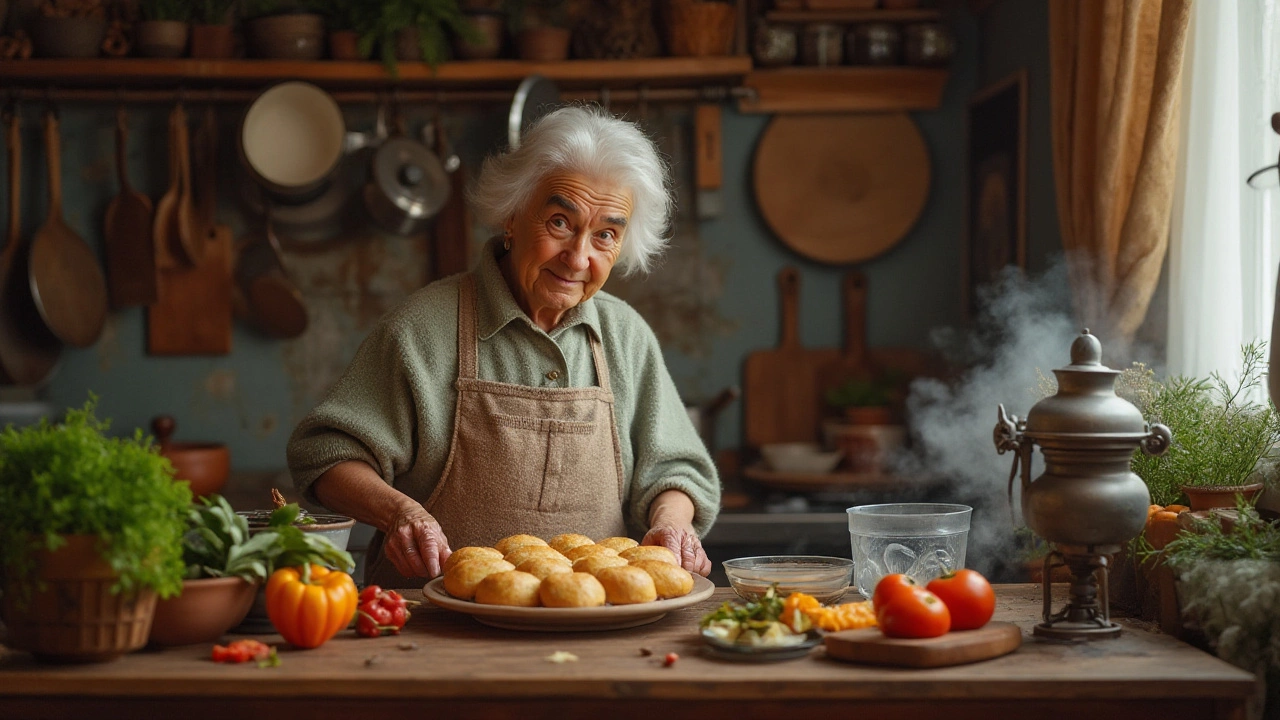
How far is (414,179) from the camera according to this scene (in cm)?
440

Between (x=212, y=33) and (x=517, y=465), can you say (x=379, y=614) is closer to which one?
(x=517, y=465)

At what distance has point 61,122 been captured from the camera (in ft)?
15.1

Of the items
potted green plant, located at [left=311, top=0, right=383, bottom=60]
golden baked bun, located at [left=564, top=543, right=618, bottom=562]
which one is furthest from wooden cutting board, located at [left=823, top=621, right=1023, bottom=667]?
potted green plant, located at [left=311, top=0, right=383, bottom=60]

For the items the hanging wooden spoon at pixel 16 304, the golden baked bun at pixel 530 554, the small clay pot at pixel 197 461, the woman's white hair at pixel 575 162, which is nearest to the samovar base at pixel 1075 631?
the golden baked bun at pixel 530 554

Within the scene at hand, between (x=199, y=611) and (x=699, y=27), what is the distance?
3187 millimetres

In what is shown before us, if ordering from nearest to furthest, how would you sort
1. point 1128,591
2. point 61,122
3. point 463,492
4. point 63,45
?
point 1128,591 < point 463,492 < point 63,45 < point 61,122

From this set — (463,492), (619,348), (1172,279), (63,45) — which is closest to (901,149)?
(1172,279)

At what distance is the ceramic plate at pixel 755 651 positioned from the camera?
1.65 meters

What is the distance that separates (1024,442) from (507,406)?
3.64 ft

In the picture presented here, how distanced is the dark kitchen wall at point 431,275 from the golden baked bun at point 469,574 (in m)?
2.87

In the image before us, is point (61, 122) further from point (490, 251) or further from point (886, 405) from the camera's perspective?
point (886, 405)

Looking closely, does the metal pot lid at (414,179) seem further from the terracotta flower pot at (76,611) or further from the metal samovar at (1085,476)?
the metal samovar at (1085,476)

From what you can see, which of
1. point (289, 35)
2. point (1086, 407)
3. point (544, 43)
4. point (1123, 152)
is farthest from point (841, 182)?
point (1086, 407)

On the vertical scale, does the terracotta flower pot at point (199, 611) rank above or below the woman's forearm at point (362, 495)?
below
